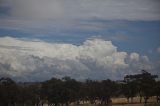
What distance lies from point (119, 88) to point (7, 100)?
54.4 ft

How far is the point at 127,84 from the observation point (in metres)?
45.3

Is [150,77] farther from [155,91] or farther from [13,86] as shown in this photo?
[13,86]

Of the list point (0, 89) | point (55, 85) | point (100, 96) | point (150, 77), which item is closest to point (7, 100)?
point (0, 89)

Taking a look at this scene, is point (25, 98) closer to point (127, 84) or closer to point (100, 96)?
point (100, 96)

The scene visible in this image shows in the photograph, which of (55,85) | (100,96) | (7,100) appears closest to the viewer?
(7,100)

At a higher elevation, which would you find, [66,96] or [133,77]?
[133,77]

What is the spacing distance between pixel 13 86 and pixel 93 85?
1205cm

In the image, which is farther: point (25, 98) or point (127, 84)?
point (127, 84)

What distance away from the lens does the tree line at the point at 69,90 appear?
3747 centimetres

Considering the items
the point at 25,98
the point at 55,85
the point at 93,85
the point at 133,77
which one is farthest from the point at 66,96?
the point at 133,77

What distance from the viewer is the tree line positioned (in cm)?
3747

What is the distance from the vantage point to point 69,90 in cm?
3778

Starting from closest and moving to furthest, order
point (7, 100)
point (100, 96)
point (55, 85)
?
point (7, 100) < point (55, 85) < point (100, 96)

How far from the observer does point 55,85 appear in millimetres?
38219
